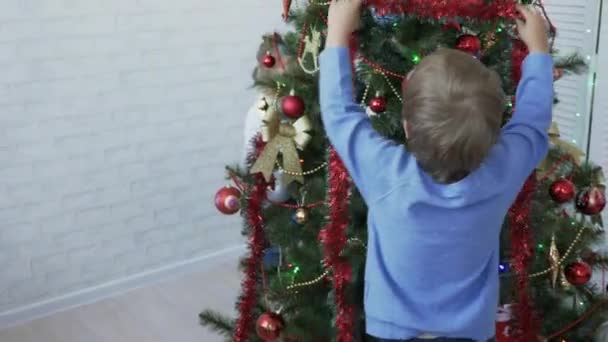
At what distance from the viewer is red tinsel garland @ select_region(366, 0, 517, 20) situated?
154 centimetres

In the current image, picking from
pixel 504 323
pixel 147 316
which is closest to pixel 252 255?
pixel 504 323

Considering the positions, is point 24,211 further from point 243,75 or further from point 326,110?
point 326,110

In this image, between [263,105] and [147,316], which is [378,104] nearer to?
[263,105]

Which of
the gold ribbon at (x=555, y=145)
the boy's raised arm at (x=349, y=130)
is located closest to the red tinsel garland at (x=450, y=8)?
the boy's raised arm at (x=349, y=130)

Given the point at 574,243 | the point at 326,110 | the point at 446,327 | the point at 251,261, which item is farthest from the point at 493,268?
the point at 251,261

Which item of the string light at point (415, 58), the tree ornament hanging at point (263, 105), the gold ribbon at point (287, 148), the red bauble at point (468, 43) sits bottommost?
the gold ribbon at point (287, 148)

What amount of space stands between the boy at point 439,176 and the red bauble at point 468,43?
13 centimetres

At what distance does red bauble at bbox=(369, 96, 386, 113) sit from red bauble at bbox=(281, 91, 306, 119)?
173 millimetres

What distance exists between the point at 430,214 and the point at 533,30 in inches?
16.5

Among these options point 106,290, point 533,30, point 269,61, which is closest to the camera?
point 533,30

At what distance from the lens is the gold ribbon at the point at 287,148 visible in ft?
6.06

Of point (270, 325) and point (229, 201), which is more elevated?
point (229, 201)

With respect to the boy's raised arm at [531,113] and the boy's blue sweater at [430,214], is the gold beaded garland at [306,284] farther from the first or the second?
the boy's raised arm at [531,113]

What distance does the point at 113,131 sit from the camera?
2.98 m
